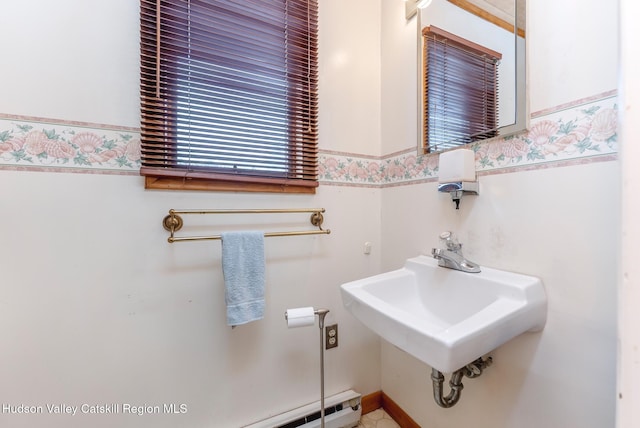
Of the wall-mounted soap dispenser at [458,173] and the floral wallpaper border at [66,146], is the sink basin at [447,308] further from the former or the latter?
the floral wallpaper border at [66,146]

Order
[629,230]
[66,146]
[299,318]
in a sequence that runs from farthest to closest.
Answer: [299,318], [66,146], [629,230]

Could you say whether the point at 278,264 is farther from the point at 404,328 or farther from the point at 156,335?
the point at 404,328

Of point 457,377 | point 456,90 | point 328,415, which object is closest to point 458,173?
point 456,90

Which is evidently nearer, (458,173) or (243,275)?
(458,173)

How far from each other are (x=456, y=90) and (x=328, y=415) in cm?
167

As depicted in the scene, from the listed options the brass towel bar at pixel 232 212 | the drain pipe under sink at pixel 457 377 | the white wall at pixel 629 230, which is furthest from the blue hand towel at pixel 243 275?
the white wall at pixel 629 230

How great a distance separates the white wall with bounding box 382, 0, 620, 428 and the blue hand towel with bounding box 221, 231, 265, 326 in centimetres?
87

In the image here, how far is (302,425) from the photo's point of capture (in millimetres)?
1209

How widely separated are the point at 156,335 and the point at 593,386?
4.78 feet

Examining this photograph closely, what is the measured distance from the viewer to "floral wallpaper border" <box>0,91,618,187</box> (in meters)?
0.70

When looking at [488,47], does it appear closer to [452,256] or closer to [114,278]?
[452,256]

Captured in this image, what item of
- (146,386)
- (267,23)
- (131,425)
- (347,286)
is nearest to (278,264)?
(347,286)

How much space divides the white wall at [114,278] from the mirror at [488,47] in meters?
0.50

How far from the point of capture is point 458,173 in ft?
3.07
